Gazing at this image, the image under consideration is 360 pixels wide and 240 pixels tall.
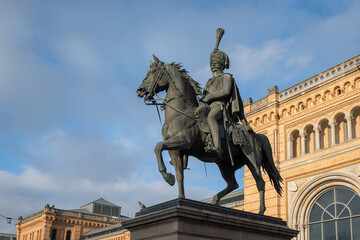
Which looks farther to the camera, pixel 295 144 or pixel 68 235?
pixel 68 235

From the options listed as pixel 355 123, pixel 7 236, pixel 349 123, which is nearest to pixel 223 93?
pixel 349 123

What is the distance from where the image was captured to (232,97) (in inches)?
427

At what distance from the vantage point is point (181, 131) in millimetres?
9695

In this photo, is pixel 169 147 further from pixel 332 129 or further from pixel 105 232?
pixel 105 232

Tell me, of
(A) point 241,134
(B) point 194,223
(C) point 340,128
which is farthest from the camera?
(C) point 340,128

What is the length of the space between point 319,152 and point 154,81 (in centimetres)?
2013

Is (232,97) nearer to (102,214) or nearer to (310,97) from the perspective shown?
(310,97)


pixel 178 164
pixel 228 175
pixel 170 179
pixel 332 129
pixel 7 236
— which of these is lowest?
pixel 170 179

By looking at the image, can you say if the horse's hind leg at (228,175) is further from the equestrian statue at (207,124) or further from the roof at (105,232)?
the roof at (105,232)

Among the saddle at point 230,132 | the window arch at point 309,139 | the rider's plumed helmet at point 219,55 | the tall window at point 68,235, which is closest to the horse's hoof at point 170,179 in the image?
the saddle at point 230,132

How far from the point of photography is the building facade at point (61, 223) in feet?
209

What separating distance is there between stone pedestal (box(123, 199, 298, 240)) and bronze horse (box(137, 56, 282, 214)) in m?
0.71

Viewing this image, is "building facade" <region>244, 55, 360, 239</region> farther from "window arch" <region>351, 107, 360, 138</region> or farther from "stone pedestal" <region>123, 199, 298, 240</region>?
"stone pedestal" <region>123, 199, 298, 240</region>

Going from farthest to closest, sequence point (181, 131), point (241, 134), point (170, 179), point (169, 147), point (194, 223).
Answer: point (241, 134)
point (181, 131)
point (169, 147)
point (170, 179)
point (194, 223)
